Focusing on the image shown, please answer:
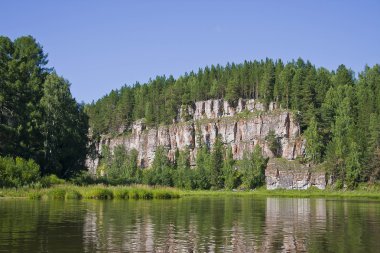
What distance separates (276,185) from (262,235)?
447ft

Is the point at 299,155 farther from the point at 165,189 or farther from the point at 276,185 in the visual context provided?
the point at 165,189

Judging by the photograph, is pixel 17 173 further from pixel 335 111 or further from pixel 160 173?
pixel 335 111

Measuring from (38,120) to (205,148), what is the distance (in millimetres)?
113805

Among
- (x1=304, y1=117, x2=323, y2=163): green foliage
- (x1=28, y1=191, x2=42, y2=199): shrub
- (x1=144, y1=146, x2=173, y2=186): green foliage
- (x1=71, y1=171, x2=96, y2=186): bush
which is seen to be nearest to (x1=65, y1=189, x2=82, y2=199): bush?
(x1=28, y1=191, x2=42, y2=199): shrub

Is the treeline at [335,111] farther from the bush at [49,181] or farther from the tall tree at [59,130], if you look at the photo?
the bush at [49,181]

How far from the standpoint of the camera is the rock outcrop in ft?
503

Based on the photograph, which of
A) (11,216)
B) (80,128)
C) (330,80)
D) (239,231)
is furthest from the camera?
(330,80)

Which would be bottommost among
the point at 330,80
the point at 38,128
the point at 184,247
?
the point at 184,247

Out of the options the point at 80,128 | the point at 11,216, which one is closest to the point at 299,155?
the point at 80,128

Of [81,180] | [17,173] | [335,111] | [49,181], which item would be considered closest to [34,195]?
[17,173]

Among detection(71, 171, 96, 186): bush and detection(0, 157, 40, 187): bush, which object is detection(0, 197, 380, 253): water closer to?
detection(0, 157, 40, 187): bush

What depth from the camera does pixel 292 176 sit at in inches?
6280

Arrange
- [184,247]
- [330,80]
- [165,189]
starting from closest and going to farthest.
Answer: [184,247], [165,189], [330,80]

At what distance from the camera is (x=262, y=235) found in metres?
25.2
